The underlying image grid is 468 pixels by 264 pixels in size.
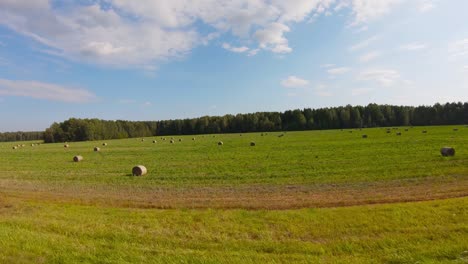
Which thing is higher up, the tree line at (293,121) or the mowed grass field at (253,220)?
the tree line at (293,121)

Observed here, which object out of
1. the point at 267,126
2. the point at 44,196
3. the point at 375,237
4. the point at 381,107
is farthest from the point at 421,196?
the point at 381,107

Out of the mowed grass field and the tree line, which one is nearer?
the mowed grass field

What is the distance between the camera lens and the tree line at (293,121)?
12388 centimetres

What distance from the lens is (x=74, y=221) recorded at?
10008 mm

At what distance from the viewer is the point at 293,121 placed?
137000 millimetres

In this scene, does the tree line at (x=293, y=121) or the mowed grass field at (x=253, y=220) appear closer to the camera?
the mowed grass field at (x=253, y=220)

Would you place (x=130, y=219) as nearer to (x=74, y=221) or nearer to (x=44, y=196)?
(x=74, y=221)

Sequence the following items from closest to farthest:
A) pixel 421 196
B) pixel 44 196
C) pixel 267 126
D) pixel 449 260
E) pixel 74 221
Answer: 1. pixel 449 260
2. pixel 74 221
3. pixel 421 196
4. pixel 44 196
5. pixel 267 126

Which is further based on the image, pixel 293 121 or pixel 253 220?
pixel 293 121

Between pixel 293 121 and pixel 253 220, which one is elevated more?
pixel 293 121

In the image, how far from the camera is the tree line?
406 ft

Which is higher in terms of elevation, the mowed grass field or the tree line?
the tree line

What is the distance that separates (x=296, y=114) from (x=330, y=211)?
429 feet

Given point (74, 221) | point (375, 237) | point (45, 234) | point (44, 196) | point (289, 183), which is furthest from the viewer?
point (289, 183)
